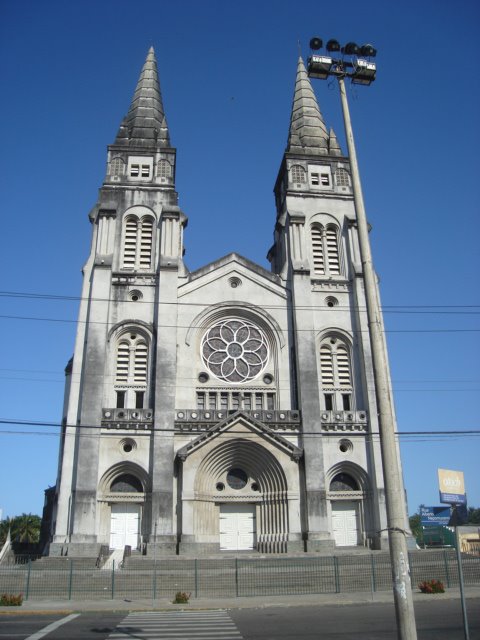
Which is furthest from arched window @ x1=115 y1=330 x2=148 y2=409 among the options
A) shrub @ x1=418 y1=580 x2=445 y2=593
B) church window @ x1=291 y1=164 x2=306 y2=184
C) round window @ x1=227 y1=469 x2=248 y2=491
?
shrub @ x1=418 y1=580 x2=445 y2=593

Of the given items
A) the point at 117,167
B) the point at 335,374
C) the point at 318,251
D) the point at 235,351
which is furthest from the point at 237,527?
the point at 117,167

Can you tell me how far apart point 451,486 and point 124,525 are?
2092 centimetres

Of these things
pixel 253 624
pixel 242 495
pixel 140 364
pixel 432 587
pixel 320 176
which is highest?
pixel 320 176

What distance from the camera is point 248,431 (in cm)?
2853

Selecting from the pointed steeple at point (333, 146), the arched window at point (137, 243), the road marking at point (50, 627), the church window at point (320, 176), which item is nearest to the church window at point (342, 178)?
the church window at point (320, 176)

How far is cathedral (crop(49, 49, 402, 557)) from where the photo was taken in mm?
27578

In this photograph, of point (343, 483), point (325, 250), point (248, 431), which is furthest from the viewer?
point (325, 250)

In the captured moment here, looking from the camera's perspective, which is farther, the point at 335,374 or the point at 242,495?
the point at 335,374

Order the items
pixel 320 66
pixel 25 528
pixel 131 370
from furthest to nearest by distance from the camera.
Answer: pixel 25 528 < pixel 131 370 < pixel 320 66

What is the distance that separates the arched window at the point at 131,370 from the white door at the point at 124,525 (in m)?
5.08

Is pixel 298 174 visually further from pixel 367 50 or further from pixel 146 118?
pixel 367 50

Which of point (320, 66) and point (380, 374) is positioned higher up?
point (320, 66)

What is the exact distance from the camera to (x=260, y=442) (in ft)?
93.4

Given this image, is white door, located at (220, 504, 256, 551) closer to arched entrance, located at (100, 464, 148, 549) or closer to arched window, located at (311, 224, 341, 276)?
arched entrance, located at (100, 464, 148, 549)
